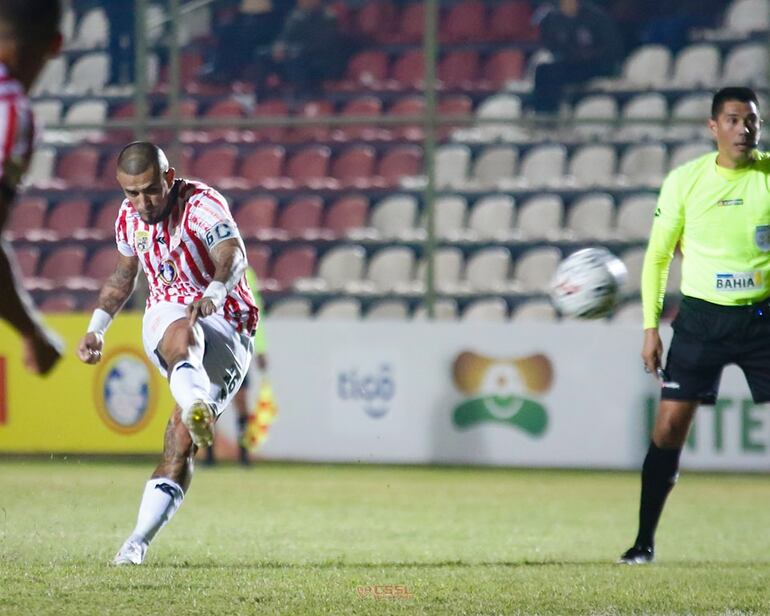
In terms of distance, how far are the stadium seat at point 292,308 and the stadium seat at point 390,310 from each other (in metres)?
0.63

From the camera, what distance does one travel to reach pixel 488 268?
1416 centimetres

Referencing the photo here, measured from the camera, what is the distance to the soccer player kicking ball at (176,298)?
21.4 ft

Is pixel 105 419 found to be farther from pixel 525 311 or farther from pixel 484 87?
pixel 484 87

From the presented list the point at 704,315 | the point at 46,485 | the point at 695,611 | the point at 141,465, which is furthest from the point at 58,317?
the point at 695,611

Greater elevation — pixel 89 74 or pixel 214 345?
pixel 89 74

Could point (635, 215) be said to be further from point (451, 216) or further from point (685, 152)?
point (451, 216)

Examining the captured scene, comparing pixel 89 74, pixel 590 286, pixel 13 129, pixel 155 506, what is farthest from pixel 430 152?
pixel 13 129

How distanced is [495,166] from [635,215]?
154 centimetres

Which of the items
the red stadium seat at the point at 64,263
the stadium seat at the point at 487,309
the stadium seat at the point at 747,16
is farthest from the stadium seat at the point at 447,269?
the red stadium seat at the point at 64,263

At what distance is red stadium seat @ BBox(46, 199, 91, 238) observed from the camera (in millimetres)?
15156

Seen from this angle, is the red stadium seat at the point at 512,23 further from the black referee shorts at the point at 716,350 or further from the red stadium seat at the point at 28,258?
the black referee shorts at the point at 716,350

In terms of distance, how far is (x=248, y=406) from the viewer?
42.3 ft

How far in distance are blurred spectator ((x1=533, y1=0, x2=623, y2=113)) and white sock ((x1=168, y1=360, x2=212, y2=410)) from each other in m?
8.82

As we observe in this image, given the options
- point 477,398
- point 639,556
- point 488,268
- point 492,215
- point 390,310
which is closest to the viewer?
point 639,556
